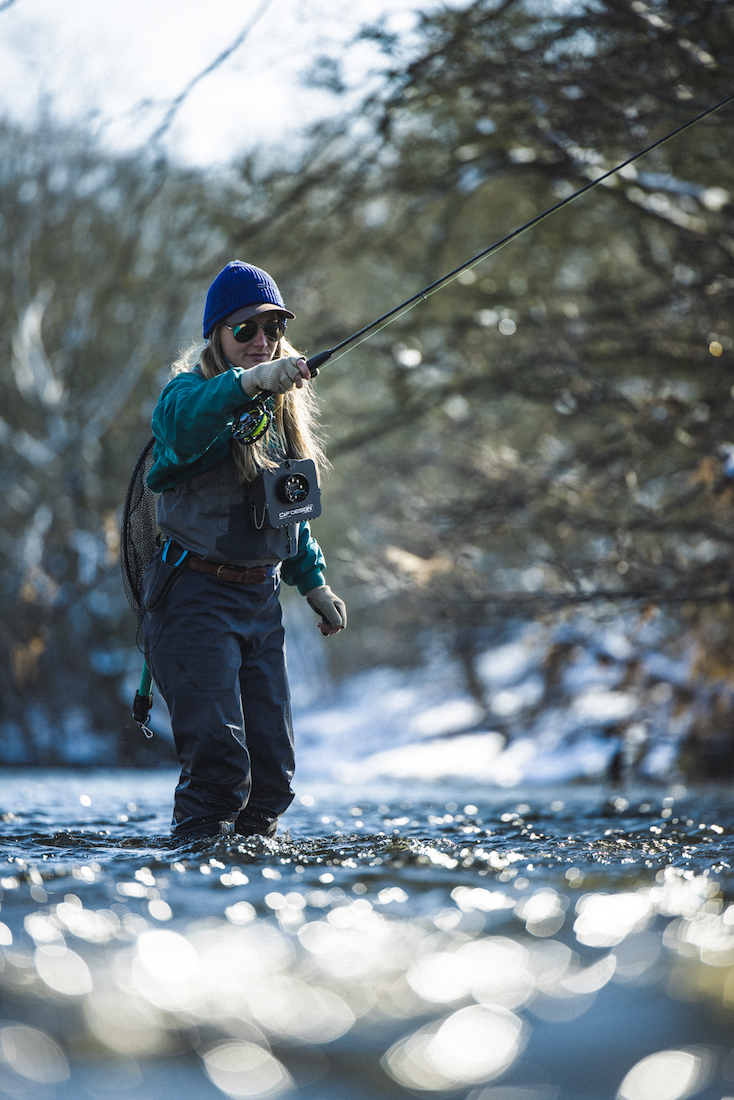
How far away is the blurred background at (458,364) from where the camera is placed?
660cm

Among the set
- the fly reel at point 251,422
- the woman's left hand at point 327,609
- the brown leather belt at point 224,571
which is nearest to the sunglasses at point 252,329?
the fly reel at point 251,422

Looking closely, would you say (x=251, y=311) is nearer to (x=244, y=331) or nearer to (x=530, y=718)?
(x=244, y=331)

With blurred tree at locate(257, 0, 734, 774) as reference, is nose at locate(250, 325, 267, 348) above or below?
above

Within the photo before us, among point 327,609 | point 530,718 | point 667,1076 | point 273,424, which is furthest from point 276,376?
point 530,718

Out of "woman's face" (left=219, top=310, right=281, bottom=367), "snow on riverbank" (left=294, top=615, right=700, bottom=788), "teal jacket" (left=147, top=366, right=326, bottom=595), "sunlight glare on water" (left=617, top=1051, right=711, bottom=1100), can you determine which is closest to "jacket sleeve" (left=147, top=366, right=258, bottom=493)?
"teal jacket" (left=147, top=366, right=326, bottom=595)

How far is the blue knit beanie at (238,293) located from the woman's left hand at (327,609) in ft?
3.03

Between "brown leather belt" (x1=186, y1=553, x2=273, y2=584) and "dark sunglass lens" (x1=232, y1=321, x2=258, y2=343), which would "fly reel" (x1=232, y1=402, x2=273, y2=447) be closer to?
"dark sunglass lens" (x1=232, y1=321, x2=258, y2=343)

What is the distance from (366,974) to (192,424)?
1646mm

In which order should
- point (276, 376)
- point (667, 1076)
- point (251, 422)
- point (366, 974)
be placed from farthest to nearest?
point (251, 422) → point (276, 376) → point (366, 974) → point (667, 1076)

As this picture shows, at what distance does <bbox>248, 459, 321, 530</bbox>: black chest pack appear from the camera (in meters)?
3.05

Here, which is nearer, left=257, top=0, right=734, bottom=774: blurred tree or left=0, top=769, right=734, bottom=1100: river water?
left=0, top=769, right=734, bottom=1100: river water

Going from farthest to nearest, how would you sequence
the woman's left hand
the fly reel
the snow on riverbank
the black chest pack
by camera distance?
the snow on riverbank, the woman's left hand, the black chest pack, the fly reel

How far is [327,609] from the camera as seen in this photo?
3.47 m

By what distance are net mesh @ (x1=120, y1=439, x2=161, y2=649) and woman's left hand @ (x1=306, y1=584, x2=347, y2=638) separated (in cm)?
55
